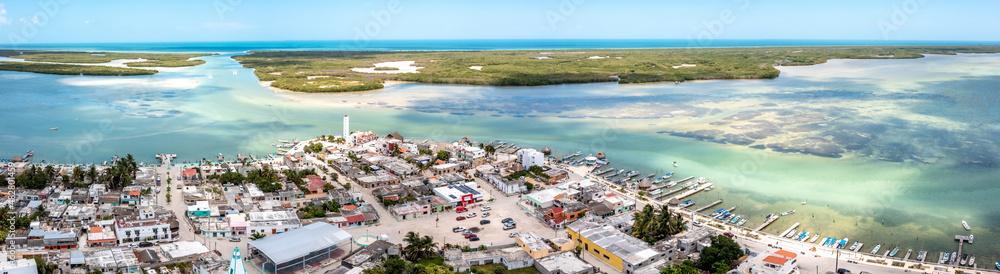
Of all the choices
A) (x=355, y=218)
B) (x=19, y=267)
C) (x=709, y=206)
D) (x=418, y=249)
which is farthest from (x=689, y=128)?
(x=19, y=267)

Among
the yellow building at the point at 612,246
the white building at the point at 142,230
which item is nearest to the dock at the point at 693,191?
the yellow building at the point at 612,246

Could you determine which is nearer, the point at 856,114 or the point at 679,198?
the point at 679,198

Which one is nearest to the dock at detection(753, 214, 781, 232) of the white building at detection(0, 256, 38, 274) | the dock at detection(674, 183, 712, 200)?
the dock at detection(674, 183, 712, 200)

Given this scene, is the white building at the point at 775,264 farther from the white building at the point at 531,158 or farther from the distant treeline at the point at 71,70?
the distant treeline at the point at 71,70

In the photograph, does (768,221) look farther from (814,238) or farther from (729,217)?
(814,238)

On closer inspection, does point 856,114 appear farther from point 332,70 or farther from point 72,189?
point 332,70

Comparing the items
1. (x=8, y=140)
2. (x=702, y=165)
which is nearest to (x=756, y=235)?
(x=702, y=165)
